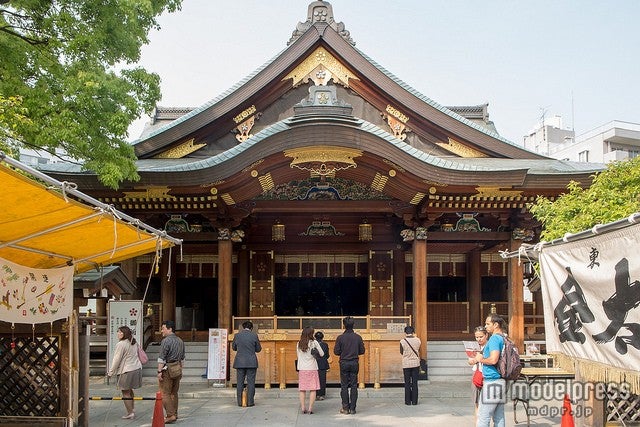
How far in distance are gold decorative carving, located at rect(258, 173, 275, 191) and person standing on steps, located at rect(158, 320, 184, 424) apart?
481cm

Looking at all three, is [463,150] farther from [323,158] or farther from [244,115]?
[244,115]

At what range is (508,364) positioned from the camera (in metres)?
6.89

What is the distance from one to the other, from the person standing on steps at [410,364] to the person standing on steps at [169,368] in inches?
158

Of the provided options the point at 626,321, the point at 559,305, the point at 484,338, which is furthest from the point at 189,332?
the point at 626,321

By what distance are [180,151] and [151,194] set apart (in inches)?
102

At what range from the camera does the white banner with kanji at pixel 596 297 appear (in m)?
5.33

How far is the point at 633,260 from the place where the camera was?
5246 mm

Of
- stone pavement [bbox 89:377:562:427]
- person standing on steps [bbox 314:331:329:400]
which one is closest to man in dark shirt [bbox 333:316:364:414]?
stone pavement [bbox 89:377:562:427]

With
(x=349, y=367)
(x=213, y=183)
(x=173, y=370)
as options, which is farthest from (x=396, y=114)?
(x=173, y=370)

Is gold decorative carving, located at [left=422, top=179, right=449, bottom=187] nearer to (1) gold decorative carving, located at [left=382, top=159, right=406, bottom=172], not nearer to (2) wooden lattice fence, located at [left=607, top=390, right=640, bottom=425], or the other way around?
(1) gold decorative carving, located at [left=382, top=159, right=406, bottom=172]

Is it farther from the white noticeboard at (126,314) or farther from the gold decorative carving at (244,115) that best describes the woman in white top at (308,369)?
the gold decorative carving at (244,115)

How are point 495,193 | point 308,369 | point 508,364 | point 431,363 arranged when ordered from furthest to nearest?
point 431,363, point 495,193, point 308,369, point 508,364

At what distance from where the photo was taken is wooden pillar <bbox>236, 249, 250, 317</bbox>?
17.5 m

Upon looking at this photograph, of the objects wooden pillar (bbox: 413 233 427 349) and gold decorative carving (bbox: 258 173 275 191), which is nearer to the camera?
gold decorative carving (bbox: 258 173 275 191)
